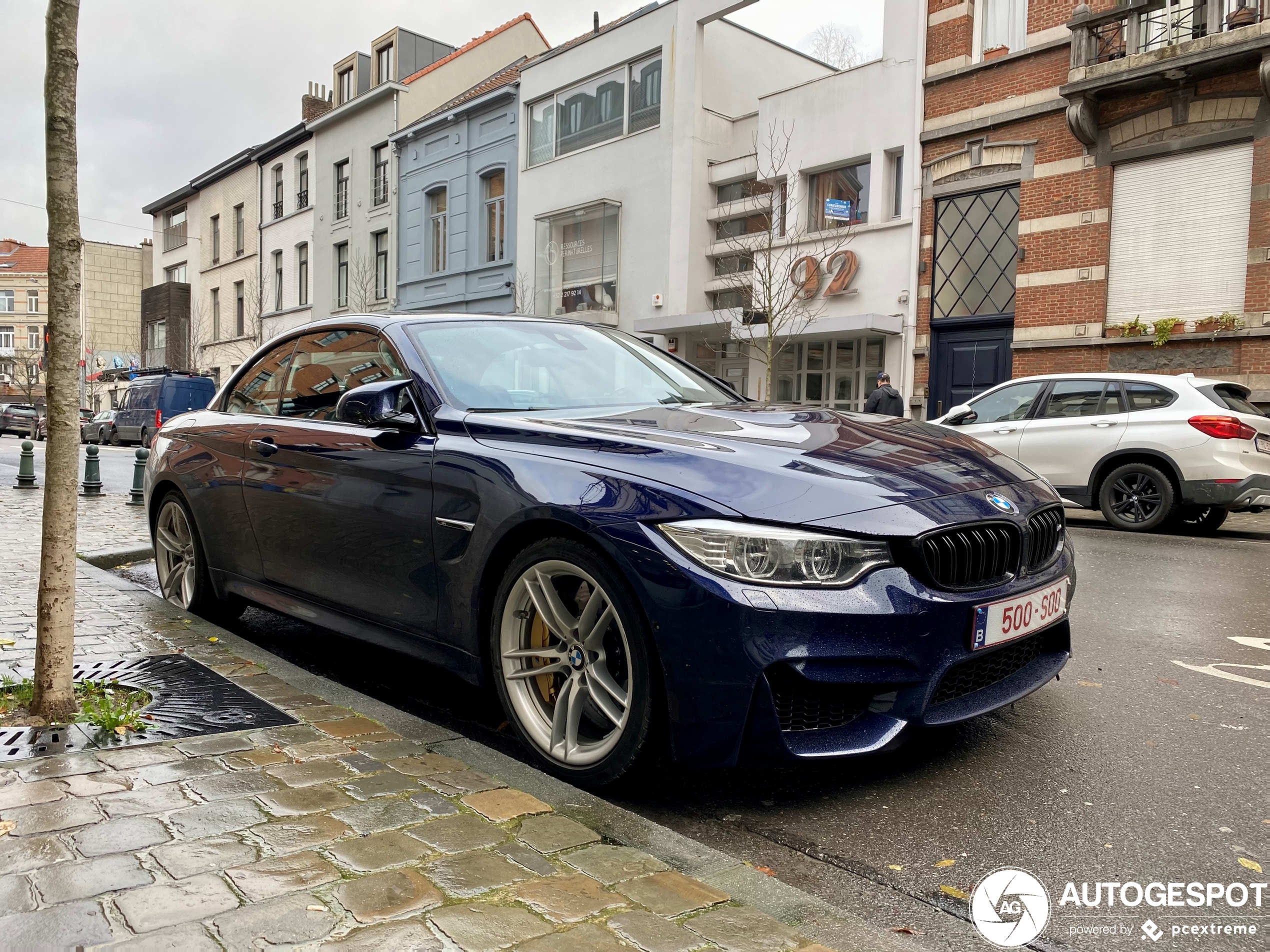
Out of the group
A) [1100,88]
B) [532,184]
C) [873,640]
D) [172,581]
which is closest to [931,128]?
[1100,88]

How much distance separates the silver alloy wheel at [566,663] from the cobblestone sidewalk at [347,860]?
0.18 meters

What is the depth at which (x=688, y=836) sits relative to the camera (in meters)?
2.87

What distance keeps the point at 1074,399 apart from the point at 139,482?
10.4m

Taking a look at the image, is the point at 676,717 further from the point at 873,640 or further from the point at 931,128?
the point at 931,128

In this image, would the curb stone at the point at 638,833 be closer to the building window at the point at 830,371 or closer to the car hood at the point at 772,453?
the car hood at the point at 772,453

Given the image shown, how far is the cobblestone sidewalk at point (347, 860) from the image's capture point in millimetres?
2051

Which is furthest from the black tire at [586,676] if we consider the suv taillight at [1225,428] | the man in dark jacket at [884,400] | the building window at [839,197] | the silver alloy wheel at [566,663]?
the building window at [839,197]

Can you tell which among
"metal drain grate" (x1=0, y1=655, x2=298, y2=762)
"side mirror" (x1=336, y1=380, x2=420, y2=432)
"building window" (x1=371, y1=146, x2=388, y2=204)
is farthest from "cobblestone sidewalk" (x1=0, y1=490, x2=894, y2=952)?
"building window" (x1=371, y1=146, x2=388, y2=204)

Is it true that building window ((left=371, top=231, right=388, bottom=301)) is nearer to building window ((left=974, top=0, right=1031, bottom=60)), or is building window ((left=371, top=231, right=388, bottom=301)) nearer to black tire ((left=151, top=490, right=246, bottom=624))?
building window ((left=974, top=0, right=1031, bottom=60))

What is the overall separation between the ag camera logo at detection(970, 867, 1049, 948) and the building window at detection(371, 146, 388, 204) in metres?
32.8

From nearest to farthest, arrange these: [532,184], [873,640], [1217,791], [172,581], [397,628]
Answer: [873,640] → [1217,791] → [397,628] → [172,581] → [532,184]

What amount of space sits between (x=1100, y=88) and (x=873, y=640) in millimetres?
15738

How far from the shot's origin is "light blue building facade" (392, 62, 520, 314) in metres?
28.0

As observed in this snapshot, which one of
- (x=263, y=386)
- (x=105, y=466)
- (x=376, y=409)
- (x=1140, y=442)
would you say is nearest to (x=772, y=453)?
(x=376, y=409)
